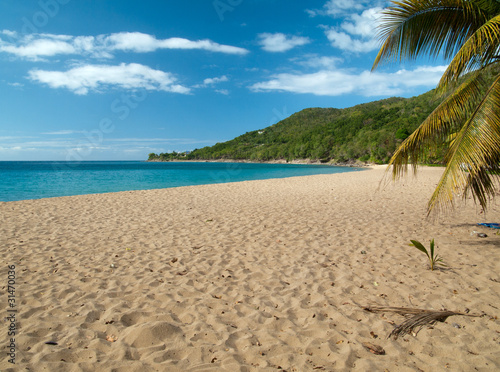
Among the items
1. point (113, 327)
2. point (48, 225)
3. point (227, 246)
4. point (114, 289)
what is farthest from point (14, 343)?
point (48, 225)

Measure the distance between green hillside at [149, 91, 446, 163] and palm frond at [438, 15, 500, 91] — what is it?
1447 inches

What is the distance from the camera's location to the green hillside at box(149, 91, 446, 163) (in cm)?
6721

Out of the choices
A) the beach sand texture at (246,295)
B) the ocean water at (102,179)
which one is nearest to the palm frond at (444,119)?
the beach sand texture at (246,295)

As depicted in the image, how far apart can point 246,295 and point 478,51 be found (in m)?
4.80

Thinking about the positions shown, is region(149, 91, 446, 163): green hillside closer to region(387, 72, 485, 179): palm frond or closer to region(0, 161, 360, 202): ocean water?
region(0, 161, 360, 202): ocean water

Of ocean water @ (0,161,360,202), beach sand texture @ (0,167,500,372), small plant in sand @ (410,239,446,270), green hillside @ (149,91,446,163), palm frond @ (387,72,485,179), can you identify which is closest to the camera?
beach sand texture @ (0,167,500,372)

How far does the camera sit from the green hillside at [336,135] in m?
67.2

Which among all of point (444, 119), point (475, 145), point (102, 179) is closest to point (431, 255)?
point (475, 145)

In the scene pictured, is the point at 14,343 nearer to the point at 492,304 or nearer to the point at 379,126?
the point at 492,304

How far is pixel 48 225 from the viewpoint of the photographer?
281 inches

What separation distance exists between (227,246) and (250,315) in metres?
2.36

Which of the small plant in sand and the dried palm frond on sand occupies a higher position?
the small plant in sand

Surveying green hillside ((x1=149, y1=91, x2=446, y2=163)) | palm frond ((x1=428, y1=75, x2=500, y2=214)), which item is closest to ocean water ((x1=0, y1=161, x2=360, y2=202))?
palm frond ((x1=428, y1=75, x2=500, y2=214))

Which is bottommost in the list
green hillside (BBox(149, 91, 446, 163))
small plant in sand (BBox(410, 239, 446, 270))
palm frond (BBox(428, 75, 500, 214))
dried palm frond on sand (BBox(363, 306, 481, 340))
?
dried palm frond on sand (BBox(363, 306, 481, 340))
